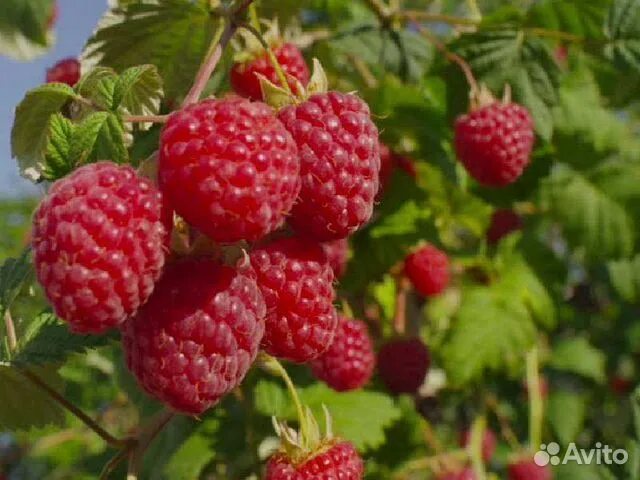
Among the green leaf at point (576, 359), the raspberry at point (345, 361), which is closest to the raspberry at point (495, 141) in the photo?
the raspberry at point (345, 361)

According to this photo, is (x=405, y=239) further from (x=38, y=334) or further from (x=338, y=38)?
(x=38, y=334)

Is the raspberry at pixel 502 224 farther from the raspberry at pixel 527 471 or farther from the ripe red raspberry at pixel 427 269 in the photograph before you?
the raspberry at pixel 527 471

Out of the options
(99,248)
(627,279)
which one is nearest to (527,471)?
(627,279)

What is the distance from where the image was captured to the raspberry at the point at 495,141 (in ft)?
5.74

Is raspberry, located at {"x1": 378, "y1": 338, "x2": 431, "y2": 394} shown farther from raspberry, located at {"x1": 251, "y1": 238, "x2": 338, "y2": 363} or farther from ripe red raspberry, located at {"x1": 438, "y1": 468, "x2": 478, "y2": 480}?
raspberry, located at {"x1": 251, "y1": 238, "x2": 338, "y2": 363}

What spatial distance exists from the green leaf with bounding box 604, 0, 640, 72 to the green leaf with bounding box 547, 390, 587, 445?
1.56 metres

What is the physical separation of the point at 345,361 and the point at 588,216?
47.2 inches

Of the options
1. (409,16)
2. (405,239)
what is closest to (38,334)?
(405,239)

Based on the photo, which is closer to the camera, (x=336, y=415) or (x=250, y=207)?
(x=250, y=207)

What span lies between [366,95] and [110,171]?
3.96 feet

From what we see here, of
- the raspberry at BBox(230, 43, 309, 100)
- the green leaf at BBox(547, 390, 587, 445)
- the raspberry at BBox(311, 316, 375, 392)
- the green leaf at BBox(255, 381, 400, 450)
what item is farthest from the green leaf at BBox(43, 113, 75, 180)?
the green leaf at BBox(547, 390, 587, 445)

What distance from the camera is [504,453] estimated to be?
11.7ft

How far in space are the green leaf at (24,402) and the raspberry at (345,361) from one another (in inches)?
18.6

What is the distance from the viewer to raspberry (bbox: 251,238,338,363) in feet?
3.51
